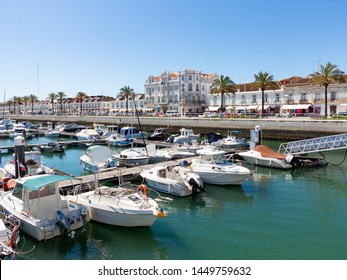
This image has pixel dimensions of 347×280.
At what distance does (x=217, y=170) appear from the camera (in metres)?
25.7

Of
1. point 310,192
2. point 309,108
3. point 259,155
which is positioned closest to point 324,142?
point 259,155

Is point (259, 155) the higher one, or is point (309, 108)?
point (309, 108)

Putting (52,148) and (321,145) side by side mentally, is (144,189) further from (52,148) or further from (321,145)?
(52,148)

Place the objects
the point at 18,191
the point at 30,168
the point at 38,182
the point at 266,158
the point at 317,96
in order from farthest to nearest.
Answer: the point at 317,96 → the point at 266,158 → the point at 30,168 → the point at 18,191 → the point at 38,182

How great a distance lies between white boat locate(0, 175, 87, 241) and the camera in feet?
51.6

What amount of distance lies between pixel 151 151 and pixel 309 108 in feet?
158

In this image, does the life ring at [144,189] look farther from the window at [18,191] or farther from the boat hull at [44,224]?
the window at [18,191]

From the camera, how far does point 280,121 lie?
5800 centimetres

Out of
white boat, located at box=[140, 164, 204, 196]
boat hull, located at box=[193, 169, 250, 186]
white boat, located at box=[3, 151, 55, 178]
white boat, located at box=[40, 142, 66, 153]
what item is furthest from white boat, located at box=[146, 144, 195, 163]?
white boat, located at box=[40, 142, 66, 153]

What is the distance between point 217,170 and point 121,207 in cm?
1061

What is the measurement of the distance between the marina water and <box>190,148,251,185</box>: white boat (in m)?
0.69

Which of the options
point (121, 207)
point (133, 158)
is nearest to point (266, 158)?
point (133, 158)

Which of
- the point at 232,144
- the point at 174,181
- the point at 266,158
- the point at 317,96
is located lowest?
the point at 174,181

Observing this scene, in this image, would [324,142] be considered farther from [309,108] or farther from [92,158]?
[309,108]
